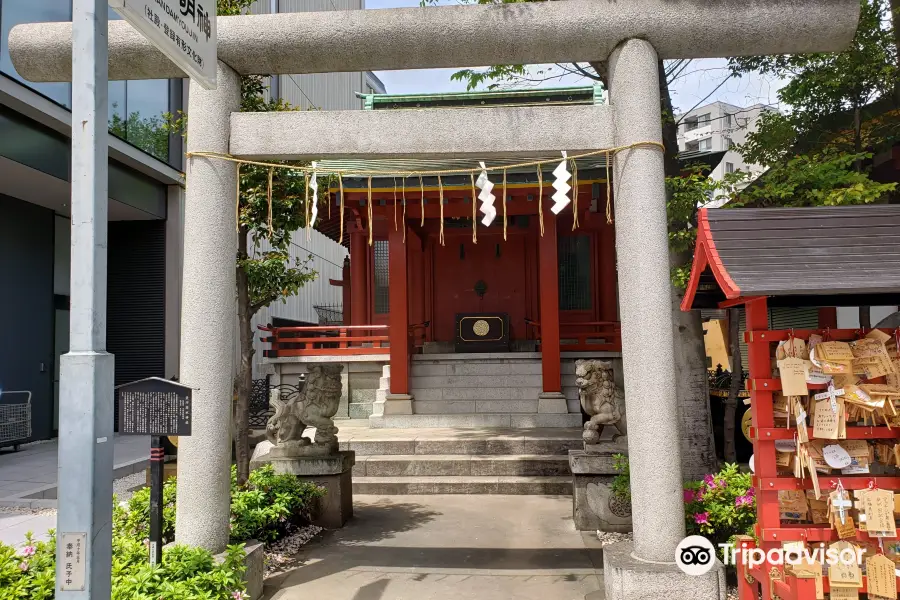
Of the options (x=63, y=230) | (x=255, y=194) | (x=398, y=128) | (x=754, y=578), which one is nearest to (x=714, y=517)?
(x=754, y=578)

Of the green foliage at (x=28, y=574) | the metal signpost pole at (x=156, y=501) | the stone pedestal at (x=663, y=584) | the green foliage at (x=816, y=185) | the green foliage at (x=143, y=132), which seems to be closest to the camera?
the green foliage at (x=28, y=574)

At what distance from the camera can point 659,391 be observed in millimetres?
5031

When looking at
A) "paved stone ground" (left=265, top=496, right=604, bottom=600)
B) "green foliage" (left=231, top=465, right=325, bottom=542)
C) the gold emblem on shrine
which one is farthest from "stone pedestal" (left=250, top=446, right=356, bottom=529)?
the gold emblem on shrine

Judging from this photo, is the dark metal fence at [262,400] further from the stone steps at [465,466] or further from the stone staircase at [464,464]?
the stone steps at [465,466]

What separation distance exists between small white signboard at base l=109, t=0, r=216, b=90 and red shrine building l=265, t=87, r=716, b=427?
23.5 ft

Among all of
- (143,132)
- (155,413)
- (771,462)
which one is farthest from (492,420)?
(143,132)

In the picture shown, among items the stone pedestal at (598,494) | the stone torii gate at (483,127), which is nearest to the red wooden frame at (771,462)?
the stone torii gate at (483,127)

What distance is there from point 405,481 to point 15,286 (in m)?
10.5

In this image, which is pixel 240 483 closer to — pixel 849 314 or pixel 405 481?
pixel 405 481

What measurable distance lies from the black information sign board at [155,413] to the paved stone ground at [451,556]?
152 cm

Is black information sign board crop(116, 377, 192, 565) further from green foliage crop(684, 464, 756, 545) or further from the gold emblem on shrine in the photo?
the gold emblem on shrine

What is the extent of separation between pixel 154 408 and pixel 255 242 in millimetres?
3624

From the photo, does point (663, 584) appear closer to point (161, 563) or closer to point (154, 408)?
point (161, 563)

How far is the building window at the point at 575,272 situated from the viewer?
16.2 m
